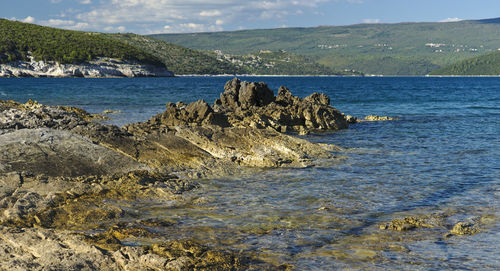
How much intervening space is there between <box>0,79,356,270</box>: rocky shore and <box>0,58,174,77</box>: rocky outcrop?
14914 centimetres

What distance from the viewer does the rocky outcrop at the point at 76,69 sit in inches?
6147

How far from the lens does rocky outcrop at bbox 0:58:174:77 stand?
512ft

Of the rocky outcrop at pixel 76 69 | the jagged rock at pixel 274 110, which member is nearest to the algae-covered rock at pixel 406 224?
the jagged rock at pixel 274 110

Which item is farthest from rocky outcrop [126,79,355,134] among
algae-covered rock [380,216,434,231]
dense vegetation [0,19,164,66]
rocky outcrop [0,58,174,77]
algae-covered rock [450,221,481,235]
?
dense vegetation [0,19,164,66]

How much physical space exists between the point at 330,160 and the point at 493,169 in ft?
19.3

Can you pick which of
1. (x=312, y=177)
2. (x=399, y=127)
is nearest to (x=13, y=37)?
(x=399, y=127)

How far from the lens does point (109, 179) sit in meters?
13.8

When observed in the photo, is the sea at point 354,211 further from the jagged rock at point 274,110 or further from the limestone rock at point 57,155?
the jagged rock at point 274,110

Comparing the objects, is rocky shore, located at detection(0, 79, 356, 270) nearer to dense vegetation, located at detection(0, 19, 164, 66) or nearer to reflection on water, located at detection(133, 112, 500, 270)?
reflection on water, located at detection(133, 112, 500, 270)

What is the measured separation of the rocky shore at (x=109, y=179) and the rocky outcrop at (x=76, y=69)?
149136 mm

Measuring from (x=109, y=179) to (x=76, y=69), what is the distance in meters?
166

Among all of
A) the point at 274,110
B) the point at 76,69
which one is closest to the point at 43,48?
the point at 76,69

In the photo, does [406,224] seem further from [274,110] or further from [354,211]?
[274,110]

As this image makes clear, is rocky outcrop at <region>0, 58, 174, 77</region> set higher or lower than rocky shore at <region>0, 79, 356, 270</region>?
higher
